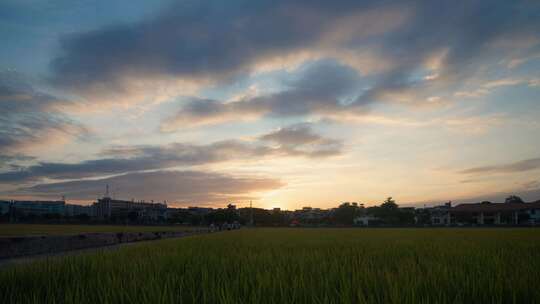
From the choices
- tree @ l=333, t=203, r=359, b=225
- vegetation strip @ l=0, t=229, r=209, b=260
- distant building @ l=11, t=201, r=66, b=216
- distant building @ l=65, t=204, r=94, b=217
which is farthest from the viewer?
distant building @ l=65, t=204, r=94, b=217

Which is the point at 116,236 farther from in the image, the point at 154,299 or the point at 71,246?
the point at 154,299

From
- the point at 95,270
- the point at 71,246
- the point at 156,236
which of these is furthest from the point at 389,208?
the point at 95,270

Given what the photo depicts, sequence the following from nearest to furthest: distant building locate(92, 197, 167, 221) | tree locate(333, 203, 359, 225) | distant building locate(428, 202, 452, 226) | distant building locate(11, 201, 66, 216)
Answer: distant building locate(428, 202, 452, 226), tree locate(333, 203, 359, 225), distant building locate(92, 197, 167, 221), distant building locate(11, 201, 66, 216)

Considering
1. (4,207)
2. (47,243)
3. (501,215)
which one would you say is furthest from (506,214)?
(4,207)

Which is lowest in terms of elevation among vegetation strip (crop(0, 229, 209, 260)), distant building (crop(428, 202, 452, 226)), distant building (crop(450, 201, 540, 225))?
distant building (crop(428, 202, 452, 226))

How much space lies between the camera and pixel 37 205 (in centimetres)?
16650

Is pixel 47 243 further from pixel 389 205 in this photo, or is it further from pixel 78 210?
pixel 78 210

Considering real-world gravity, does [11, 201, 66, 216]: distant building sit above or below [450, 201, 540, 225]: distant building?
below

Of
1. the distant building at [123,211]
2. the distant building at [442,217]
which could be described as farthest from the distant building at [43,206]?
the distant building at [442,217]

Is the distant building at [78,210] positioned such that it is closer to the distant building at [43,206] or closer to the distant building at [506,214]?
the distant building at [43,206]

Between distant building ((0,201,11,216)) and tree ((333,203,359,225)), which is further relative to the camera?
distant building ((0,201,11,216))

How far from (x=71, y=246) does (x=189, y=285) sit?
33.0 ft

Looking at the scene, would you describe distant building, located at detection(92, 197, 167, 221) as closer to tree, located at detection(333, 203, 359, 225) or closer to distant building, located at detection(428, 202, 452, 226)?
tree, located at detection(333, 203, 359, 225)

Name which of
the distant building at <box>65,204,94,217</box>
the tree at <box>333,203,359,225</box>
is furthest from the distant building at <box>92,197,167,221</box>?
the tree at <box>333,203,359,225</box>
